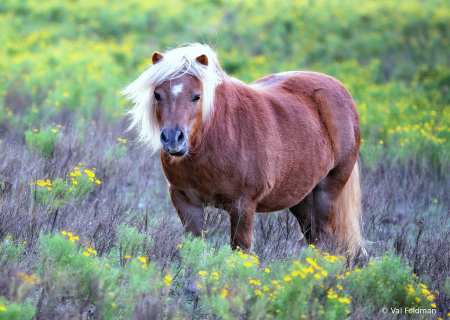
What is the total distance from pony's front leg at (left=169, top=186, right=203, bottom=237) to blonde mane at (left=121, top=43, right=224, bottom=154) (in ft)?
1.45

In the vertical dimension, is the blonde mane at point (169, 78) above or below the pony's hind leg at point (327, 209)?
above

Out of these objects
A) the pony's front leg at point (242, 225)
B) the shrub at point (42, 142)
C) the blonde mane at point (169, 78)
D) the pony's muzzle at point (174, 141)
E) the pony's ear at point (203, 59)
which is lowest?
the pony's front leg at point (242, 225)

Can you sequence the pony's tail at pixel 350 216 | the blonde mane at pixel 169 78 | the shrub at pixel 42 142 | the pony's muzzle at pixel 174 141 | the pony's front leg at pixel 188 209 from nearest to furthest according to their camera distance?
the pony's muzzle at pixel 174 141
the blonde mane at pixel 169 78
the pony's front leg at pixel 188 209
the pony's tail at pixel 350 216
the shrub at pixel 42 142

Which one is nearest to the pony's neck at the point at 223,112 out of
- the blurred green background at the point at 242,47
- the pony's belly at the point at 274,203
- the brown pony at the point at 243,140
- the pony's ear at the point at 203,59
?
the brown pony at the point at 243,140

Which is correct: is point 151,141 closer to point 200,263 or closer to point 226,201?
point 226,201

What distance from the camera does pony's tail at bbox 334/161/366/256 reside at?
4.24m

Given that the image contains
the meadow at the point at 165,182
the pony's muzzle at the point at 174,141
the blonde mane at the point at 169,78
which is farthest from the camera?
the blonde mane at the point at 169,78

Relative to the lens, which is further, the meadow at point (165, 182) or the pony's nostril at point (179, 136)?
the pony's nostril at point (179, 136)

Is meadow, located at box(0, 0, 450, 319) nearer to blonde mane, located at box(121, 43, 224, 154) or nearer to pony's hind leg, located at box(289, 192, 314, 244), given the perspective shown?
pony's hind leg, located at box(289, 192, 314, 244)

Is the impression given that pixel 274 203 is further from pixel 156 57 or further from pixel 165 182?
pixel 165 182

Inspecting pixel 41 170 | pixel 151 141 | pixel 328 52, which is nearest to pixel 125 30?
pixel 328 52

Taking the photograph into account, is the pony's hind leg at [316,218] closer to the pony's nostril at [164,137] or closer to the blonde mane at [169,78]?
the blonde mane at [169,78]

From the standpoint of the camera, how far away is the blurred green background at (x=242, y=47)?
29.4 ft

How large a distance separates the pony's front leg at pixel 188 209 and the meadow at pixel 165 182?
16cm
